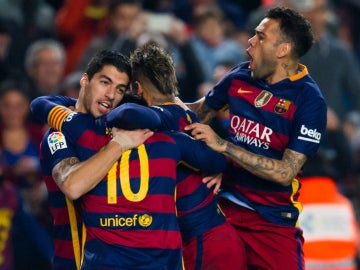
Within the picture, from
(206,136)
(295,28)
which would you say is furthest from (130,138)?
(295,28)

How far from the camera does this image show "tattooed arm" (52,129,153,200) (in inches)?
229

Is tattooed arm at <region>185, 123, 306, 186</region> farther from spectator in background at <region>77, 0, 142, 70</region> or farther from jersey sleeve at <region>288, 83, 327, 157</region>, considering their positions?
spectator in background at <region>77, 0, 142, 70</region>

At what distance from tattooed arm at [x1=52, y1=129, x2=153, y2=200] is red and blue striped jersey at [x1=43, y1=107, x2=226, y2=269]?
2.5 inches

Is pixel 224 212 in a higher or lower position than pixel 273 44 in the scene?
lower

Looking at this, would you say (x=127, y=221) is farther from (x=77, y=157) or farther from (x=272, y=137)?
(x=272, y=137)

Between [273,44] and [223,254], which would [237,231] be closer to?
[223,254]

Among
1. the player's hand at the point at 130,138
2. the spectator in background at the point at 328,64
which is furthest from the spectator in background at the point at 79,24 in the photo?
the player's hand at the point at 130,138

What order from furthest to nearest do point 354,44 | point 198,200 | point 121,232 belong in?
point 354,44 < point 198,200 < point 121,232

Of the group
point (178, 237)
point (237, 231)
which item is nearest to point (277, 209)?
point (237, 231)

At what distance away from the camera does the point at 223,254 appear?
639cm

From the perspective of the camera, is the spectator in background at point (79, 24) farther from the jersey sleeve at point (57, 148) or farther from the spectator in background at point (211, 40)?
the jersey sleeve at point (57, 148)

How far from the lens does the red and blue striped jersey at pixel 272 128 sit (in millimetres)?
6410

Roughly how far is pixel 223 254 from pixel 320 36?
4.20 m

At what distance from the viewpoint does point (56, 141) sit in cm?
614
